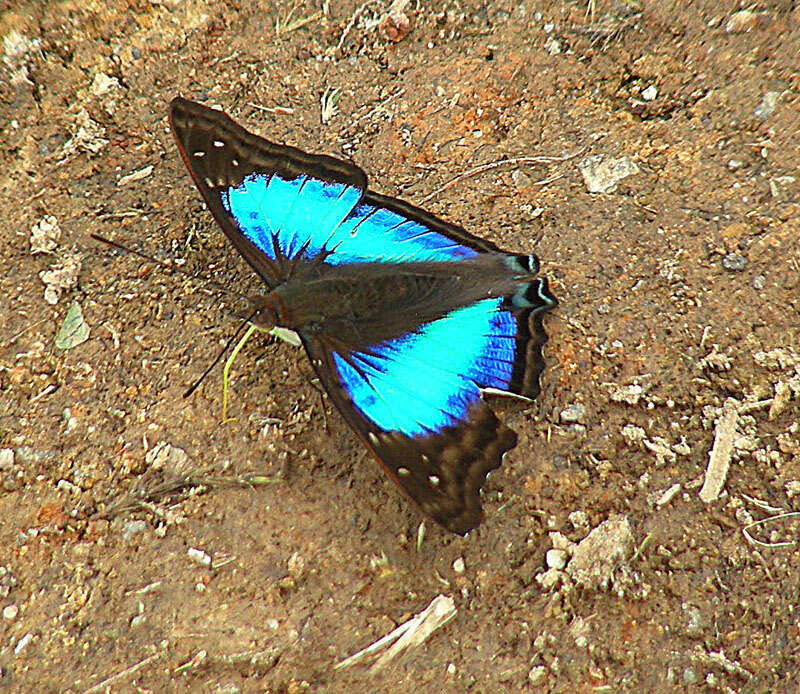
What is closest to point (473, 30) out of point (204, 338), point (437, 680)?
point (204, 338)

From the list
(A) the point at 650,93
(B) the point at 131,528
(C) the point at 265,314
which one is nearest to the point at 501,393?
(C) the point at 265,314

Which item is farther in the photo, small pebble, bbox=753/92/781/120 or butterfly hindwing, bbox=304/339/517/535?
small pebble, bbox=753/92/781/120

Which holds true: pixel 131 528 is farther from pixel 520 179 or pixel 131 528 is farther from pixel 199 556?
pixel 520 179

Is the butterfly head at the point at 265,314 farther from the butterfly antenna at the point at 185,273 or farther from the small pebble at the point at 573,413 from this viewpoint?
the small pebble at the point at 573,413

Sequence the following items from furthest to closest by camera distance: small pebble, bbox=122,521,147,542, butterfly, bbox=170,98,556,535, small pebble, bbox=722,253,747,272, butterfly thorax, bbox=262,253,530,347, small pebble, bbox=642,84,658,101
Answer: small pebble, bbox=642,84,658,101, small pebble, bbox=722,253,747,272, butterfly thorax, bbox=262,253,530,347, small pebble, bbox=122,521,147,542, butterfly, bbox=170,98,556,535

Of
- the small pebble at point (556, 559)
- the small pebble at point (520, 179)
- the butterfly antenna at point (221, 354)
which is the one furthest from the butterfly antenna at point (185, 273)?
the small pebble at point (556, 559)

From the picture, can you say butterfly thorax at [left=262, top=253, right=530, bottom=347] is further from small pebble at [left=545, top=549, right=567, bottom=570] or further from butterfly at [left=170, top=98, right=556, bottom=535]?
small pebble at [left=545, top=549, right=567, bottom=570]

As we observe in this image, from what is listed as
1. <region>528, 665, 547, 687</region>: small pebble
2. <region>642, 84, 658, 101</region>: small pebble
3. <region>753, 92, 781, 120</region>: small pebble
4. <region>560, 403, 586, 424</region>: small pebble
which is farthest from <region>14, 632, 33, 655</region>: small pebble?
<region>753, 92, 781, 120</region>: small pebble

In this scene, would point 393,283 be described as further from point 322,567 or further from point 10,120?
point 10,120
